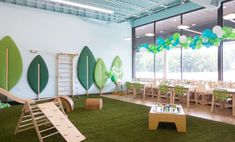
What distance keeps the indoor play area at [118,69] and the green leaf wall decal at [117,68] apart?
54 mm

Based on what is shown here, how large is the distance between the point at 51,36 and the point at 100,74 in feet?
9.64

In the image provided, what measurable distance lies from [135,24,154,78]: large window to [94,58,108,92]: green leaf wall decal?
215cm

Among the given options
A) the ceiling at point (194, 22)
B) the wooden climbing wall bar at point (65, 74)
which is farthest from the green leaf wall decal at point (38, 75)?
the ceiling at point (194, 22)

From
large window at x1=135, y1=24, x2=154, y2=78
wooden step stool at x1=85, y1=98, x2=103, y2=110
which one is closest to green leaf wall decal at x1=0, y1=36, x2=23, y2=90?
wooden step stool at x1=85, y1=98, x2=103, y2=110

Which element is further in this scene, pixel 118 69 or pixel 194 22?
pixel 118 69

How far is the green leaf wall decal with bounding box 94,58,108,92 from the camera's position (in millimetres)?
Result: 9914

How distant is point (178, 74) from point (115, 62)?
3.29 m

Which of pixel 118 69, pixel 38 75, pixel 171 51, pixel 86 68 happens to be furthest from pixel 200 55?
pixel 38 75

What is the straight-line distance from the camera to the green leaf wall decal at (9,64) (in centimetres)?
747

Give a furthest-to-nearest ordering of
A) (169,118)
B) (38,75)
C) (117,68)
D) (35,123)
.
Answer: (117,68), (38,75), (169,118), (35,123)

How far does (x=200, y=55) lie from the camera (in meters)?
8.79

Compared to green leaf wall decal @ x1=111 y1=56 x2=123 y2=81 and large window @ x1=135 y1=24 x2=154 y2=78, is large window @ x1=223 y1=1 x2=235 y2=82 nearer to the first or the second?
large window @ x1=135 y1=24 x2=154 y2=78

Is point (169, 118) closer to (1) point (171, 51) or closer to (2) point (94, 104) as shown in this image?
(2) point (94, 104)

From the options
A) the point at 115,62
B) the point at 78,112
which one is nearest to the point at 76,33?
the point at 115,62
